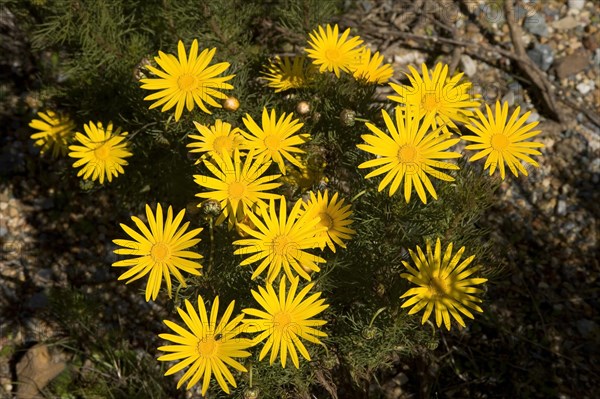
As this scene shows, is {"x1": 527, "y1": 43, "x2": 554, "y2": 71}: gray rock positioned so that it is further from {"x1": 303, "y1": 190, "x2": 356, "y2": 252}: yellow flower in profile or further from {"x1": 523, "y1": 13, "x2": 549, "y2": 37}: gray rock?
{"x1": 303, "y1": 190, "x2": 356, "y2": 252}: yellow flower in profile

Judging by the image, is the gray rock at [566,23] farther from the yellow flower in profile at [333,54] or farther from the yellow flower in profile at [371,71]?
the yellow flower in profile at [333,54]

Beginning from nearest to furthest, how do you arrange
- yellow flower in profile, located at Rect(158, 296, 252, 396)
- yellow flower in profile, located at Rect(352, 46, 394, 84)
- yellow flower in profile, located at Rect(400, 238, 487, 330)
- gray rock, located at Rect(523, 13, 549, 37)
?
yellow flower in profile, located at Rect(158, 296, 252, 396) → yellow flower in profile, located at Rect(400, 238, 487, 330) → yellow flower in profile, located at Rect(352, 46, 394, 84) → gray rock, located at Rect(523, 13, 549, 37)

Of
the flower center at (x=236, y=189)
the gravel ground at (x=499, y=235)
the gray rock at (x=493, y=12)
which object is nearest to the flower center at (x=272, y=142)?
the flower center at (x=236, y=189)

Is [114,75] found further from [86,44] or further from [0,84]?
[0,84]

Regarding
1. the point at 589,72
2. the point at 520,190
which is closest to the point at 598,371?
the point at 520,190

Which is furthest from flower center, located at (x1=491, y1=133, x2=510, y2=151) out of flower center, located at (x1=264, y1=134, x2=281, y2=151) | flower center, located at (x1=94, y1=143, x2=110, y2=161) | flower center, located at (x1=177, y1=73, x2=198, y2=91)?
flower center, located at (x1=94, y1=143, x2=110, y2=161)
